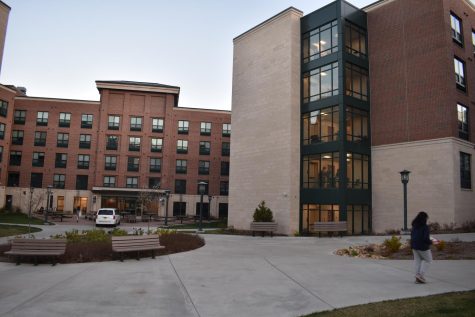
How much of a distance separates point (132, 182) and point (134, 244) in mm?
43714

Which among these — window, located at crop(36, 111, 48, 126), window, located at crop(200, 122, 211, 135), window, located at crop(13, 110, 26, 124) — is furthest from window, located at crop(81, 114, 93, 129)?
window, located at crop(200, 122, 211, 135)

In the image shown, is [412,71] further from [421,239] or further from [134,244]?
[134,244]

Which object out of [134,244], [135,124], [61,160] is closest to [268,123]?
[134,244]

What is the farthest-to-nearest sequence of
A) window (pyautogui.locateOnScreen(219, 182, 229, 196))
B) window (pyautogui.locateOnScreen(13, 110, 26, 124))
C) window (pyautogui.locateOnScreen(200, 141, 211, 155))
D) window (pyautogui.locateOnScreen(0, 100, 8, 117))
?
window (pyautogui.locateOnScreen(200, 141, 211, 155)) < window (pyautogui.locateOnScreen(219, 182, 229, 196)) < window (pyautogui.locateOnScreen(13, 110, 26, 124)) < window (pyautogui.locateOnScreen(0, 100, 8, 117))

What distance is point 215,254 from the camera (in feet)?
47.9

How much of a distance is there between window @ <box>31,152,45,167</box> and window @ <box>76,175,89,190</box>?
5527mm

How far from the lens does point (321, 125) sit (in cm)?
2880

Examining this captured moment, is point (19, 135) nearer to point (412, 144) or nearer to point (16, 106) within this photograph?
point (16, 106)

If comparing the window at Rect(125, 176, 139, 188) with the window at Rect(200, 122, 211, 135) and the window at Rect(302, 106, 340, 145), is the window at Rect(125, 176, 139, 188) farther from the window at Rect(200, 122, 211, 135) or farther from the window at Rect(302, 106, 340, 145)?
the window at Rect(302, 106, 340, 145)

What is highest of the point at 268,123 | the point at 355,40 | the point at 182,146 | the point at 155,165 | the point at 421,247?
the point at 355,40

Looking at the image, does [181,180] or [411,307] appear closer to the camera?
[411,307]

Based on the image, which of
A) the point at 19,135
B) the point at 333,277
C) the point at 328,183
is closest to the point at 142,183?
the point at 19,135

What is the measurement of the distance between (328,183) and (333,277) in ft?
59.6

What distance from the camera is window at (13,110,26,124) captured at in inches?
2165
